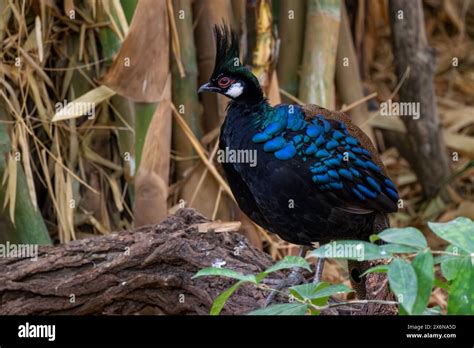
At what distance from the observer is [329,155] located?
2.88 meters

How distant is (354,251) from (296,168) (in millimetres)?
951

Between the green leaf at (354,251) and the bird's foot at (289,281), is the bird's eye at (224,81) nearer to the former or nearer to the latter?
the bird's foot at (289,281)

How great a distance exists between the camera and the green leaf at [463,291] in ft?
6.31

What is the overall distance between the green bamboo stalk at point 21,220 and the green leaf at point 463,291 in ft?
6.19

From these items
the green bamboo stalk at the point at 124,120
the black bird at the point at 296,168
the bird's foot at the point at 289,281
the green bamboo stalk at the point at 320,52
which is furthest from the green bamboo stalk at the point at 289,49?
the bird's foot at the point at 289,281

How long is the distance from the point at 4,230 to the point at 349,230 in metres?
1.30

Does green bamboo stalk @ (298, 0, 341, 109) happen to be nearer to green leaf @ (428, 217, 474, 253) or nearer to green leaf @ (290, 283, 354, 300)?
green leaf @ (290, 283, 354, 300)

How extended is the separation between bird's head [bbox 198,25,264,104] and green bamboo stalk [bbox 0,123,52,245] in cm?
92

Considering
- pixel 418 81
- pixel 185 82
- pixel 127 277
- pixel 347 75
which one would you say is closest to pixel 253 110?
pixel 127 277

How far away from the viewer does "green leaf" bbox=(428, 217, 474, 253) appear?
1799 millimetres

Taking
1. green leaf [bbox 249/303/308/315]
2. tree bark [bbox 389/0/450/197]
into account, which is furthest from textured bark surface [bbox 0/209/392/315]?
tree bark [bbox 389/0/450/197]

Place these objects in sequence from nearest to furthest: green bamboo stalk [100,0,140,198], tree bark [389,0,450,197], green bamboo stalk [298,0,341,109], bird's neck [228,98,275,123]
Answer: bird's neck [228,98,275,123] < green bamboo stalk [100,0,140,198] < green bamboo stalk [298,0,341,109] < tree bark [389,0,450,197]

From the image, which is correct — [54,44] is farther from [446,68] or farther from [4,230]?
[446,68]
